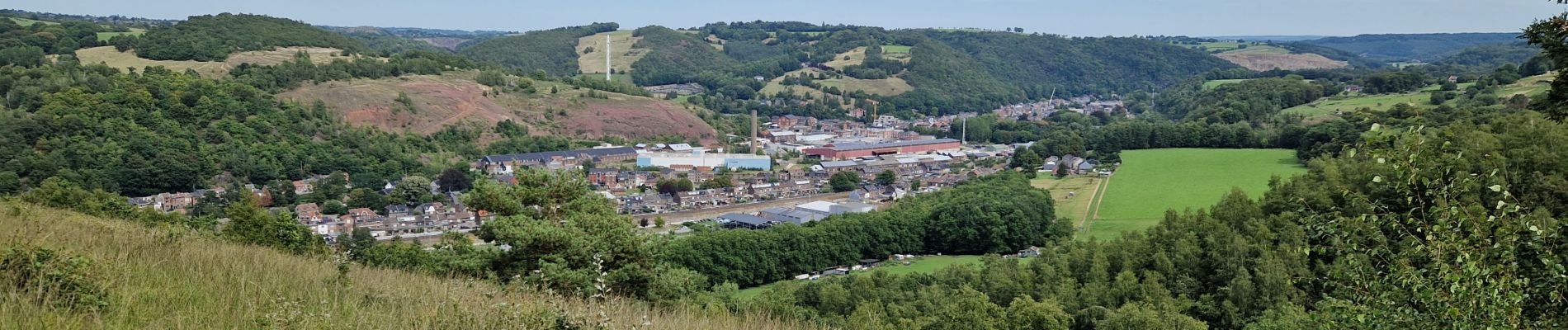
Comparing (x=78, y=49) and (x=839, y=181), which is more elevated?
(x=78, y=49)

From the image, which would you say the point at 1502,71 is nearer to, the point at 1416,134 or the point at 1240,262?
the point at 1240,262

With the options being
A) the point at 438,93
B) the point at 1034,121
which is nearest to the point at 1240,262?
the point at 438,93

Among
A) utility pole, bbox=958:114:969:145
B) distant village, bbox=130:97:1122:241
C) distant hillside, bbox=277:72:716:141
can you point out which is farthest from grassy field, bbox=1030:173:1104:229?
utility pole, bbox=958:114:969:145

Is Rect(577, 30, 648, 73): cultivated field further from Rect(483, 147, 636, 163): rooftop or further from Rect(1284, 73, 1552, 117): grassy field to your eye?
Rect(1284, 73, 1552, 117): grassy field

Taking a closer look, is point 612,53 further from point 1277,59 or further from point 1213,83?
point 1277,59

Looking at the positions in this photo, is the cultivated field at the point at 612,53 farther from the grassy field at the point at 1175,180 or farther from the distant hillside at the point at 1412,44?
the distant hillside at the point at 1412,44

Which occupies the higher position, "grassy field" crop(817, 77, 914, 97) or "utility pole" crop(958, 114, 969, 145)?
"grassy field" crop(817, 77, 914, 97)
